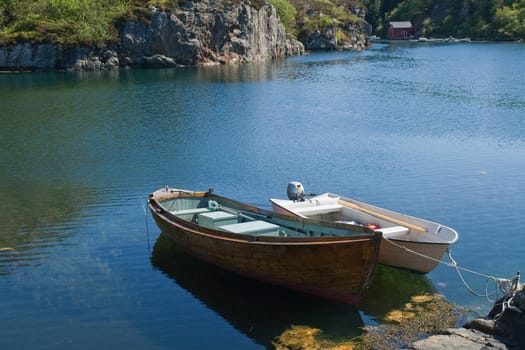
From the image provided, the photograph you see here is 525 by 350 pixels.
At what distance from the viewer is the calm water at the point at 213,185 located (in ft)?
59.1

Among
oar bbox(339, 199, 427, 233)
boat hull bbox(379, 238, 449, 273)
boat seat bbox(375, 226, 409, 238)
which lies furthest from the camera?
oar bbox(339, 199, 427, 233)

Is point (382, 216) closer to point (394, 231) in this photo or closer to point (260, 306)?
point (394, 231)

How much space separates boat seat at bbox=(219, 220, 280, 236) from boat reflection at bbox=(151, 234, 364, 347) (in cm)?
152

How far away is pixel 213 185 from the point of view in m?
31.5

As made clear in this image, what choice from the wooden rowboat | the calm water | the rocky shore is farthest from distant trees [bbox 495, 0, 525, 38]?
the rocky shore

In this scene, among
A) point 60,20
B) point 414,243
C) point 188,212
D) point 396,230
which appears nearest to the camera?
point 414,243

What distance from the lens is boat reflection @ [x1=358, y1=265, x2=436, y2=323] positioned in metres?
18.3

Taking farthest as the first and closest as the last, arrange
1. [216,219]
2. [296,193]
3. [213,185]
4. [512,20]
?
[512,20], [213,185], [296,193], [216,219]

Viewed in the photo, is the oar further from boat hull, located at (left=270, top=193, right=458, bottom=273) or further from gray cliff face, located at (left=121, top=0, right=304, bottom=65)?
gray cliff face, located at (left=121, top=0, right=304, bottom=65)

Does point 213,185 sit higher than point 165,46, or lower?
lower

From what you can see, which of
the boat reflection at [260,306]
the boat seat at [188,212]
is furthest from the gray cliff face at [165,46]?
the boat reflection at [260,306]

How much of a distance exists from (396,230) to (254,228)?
16.2 feet

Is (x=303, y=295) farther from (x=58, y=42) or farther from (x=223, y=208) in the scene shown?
(x=58, y=42)

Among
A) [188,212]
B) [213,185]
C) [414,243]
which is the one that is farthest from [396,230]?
[213,185]
